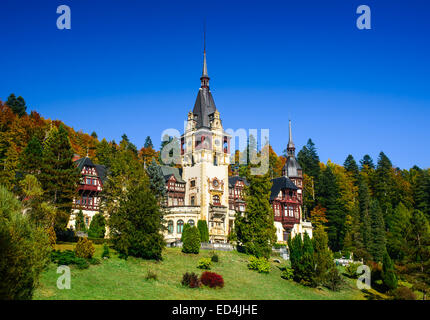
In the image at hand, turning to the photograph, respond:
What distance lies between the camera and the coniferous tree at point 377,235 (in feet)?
226

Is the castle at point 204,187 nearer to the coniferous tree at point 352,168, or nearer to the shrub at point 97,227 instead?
the shrub at point 97,227

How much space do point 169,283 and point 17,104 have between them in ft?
265

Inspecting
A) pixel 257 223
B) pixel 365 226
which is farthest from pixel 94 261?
pixel 365 226

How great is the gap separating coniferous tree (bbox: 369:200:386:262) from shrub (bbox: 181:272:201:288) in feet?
139

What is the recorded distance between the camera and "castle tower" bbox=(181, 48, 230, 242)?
2559 inches

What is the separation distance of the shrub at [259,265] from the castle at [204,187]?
56.6ft

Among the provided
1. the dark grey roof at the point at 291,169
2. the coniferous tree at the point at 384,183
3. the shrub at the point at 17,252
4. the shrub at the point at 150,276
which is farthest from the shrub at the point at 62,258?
the coniferous tree at the point at 384,183

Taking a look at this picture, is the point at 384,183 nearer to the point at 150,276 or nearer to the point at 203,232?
the point at 203,232

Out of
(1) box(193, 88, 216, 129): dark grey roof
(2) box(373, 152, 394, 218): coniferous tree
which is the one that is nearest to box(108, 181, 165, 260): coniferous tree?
(1) box(193, 88, 216, 129): dark grey roof

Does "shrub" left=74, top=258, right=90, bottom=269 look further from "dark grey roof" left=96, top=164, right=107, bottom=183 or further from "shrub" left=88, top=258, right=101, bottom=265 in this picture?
"dark grey roof" left=96, top=164, right=107, bottom=183

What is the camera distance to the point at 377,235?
234 feet
